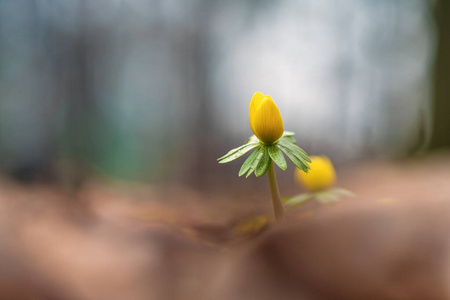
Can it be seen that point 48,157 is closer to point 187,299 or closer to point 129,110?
point 129,110

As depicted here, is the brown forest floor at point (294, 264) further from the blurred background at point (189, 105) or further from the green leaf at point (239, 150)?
the green leaf at point (239, 150)

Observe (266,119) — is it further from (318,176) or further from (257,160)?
(318,176)

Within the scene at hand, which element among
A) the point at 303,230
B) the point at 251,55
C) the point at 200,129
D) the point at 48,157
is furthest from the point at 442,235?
the point at 200,129

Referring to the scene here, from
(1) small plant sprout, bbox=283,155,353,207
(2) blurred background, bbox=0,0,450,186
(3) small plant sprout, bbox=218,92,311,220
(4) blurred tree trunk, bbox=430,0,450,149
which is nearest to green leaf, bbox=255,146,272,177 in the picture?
(3) small plant sprout, bbox=218,92,311,220

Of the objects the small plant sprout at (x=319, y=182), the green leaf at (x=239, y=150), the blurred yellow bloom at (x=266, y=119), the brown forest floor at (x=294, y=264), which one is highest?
the blurred yellow bloom at (x=266, y=119)

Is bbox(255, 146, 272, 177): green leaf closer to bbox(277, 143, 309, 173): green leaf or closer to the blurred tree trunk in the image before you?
bbox(277, 143, 309, 173): green leaf

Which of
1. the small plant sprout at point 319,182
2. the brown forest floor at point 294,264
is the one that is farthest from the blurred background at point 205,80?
the brown forest floor at point 294,264
